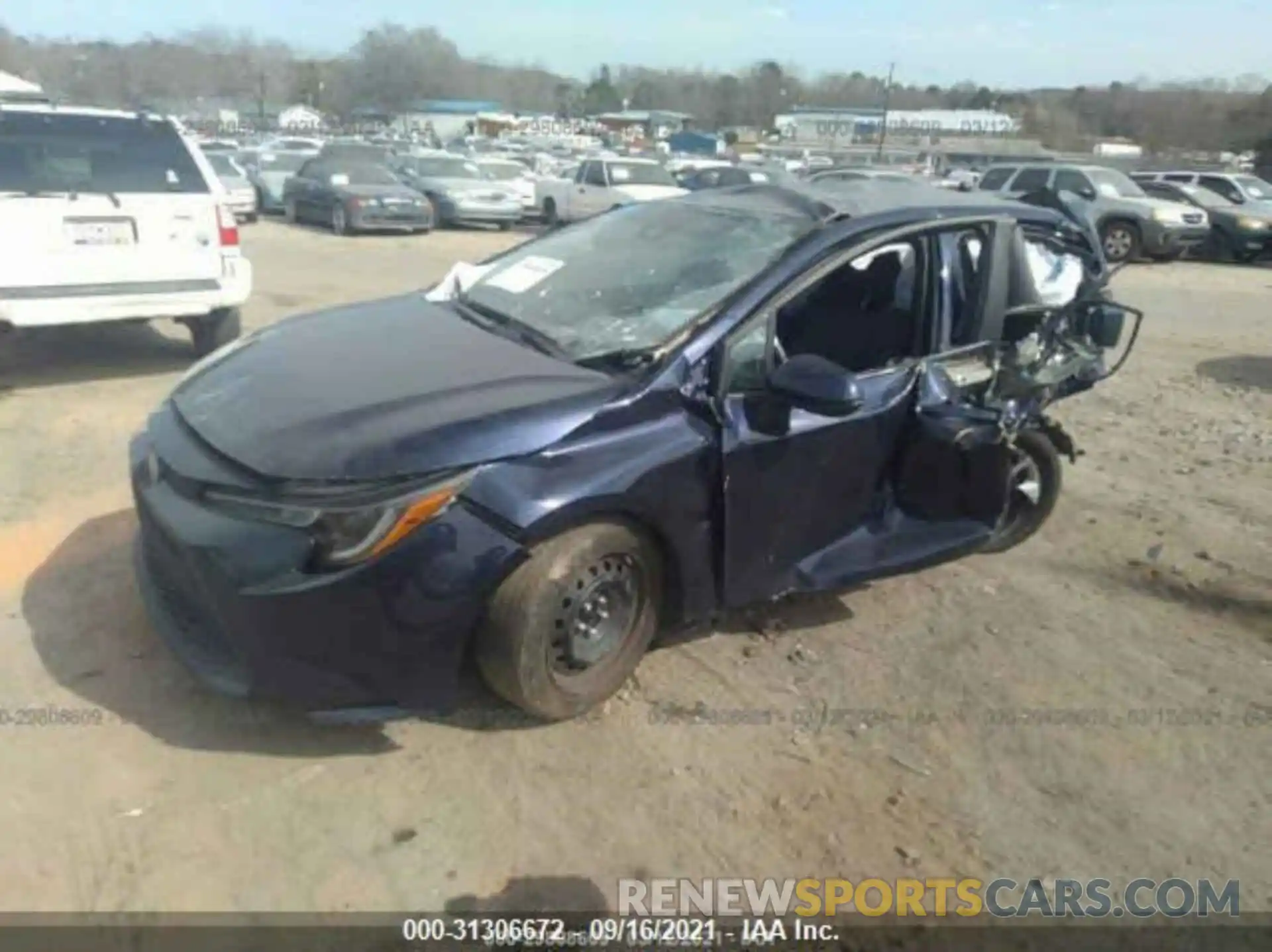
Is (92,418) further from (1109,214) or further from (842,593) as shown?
(1109,214)

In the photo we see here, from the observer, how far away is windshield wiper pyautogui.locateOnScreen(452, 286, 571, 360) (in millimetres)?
3297

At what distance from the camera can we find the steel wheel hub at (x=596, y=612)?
9.53 ft

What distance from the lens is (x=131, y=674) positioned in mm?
3184

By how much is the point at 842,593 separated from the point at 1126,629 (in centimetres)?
112

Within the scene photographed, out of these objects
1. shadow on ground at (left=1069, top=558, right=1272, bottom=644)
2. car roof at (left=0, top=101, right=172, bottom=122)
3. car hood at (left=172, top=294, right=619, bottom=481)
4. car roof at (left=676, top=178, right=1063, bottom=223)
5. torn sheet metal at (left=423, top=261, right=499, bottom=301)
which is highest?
car roof at (left=0, top=101, right=172, bottom=122)

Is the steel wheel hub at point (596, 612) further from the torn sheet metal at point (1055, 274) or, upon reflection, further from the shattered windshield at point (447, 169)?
the shattered windshield at point (447, 169)

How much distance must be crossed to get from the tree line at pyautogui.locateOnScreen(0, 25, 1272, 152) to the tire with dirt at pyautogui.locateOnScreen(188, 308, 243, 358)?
32.4 metres

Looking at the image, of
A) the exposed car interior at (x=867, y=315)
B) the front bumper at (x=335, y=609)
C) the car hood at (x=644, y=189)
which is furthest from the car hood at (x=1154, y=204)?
the front bumper at (x=335, y=609)

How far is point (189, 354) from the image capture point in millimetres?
7484

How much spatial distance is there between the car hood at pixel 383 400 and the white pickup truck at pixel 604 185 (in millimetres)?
16230

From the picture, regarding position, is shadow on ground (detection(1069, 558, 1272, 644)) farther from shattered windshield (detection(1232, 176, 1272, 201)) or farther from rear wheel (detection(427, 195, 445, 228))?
shattered windshield (detection(1232, 176, 1272, 201))

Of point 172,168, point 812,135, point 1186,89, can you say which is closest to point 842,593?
point 172,168

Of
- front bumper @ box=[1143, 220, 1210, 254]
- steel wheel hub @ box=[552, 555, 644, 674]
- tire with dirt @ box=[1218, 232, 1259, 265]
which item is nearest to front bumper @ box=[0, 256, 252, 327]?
steel wheel hub @ box=[552, 555, 644, 674]

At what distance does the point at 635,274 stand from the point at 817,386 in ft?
3.20
